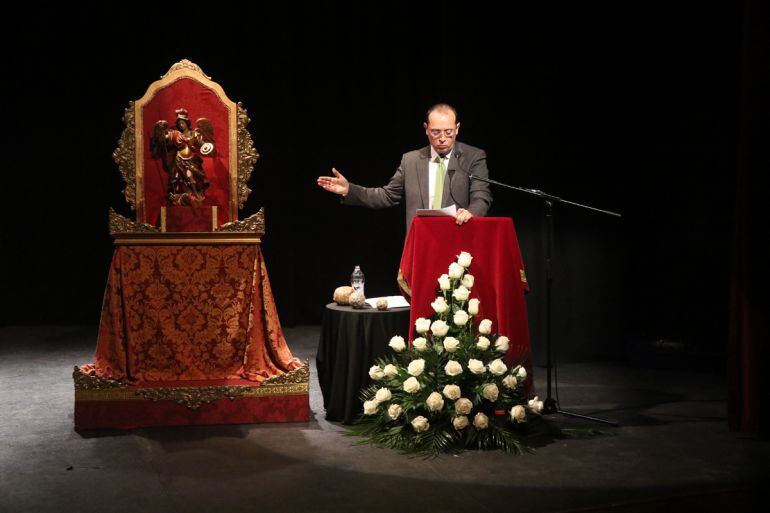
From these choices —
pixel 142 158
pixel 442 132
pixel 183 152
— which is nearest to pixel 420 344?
pixel 442 132

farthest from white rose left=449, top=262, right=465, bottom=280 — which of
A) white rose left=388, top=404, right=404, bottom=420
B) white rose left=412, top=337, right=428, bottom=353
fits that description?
white rose left=388, top=404, right=404, bottom=420

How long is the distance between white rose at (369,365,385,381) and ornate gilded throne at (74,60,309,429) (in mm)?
434

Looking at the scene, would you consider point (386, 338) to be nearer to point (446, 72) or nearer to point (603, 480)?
point (603, 480)

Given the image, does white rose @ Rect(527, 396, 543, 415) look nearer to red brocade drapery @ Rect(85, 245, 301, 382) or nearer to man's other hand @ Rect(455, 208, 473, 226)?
man's other hand @ Rect(455, 208, 473, 226)

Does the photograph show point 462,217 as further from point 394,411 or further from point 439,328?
point 394,411

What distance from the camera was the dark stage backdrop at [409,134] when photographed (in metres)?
5.95

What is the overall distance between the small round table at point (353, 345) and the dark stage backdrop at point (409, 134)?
2141mm

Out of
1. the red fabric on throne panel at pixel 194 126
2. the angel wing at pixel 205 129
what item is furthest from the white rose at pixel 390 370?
the angel wing at pixel 205 129

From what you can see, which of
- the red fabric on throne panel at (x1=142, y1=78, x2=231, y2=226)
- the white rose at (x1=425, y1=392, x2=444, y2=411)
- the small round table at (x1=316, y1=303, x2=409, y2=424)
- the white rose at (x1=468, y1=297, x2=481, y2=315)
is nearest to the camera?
the white rose at (x1=425, y1=392, x2=444, y2=411)

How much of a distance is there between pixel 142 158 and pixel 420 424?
6.49 ft

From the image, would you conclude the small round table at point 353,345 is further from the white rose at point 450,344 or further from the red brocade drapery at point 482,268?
the white rose at point 450,344

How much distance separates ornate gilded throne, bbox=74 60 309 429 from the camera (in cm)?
416

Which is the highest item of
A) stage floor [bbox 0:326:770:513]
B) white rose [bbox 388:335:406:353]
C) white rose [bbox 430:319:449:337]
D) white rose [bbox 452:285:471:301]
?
white rose [bbox 452:285:471:301]

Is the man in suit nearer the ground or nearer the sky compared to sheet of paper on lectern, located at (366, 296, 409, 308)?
nearer the sky
